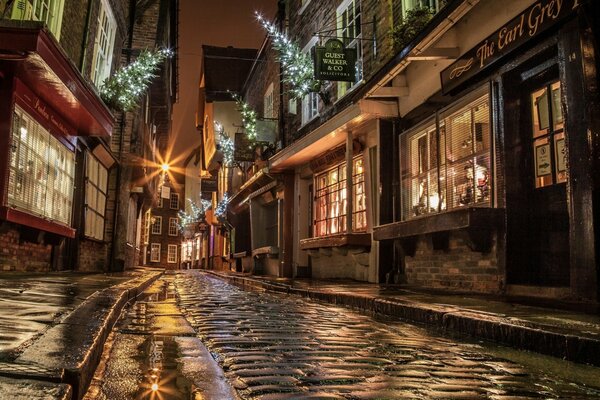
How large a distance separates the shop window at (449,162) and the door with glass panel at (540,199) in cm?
65

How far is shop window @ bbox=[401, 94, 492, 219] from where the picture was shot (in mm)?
8102

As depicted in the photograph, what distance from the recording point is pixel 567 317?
4.34 m

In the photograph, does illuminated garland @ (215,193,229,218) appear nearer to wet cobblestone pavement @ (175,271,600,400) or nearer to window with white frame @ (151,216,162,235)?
wet cobblestone pavement @ (175,271,600,400)

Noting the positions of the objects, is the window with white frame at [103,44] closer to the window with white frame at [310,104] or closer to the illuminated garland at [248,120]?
the illuminated garland at [248,120]

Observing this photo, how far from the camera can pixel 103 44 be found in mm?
14453

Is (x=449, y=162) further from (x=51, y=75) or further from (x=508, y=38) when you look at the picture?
(x=51, y=75)

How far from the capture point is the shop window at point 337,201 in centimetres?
1249

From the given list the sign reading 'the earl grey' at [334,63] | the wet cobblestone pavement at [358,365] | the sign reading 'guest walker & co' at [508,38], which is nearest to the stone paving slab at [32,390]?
the wet cobblestone pavement at [358,365]

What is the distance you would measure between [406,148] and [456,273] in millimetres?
3118

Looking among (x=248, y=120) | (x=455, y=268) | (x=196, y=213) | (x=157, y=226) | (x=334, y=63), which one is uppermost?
(x=248, y=120)

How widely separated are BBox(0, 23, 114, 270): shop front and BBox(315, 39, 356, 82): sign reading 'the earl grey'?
4.80 metres

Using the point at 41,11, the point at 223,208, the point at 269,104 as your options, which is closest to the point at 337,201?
the point at 41,11

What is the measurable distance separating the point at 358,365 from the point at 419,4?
8.66 m

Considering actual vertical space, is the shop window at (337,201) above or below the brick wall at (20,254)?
above
